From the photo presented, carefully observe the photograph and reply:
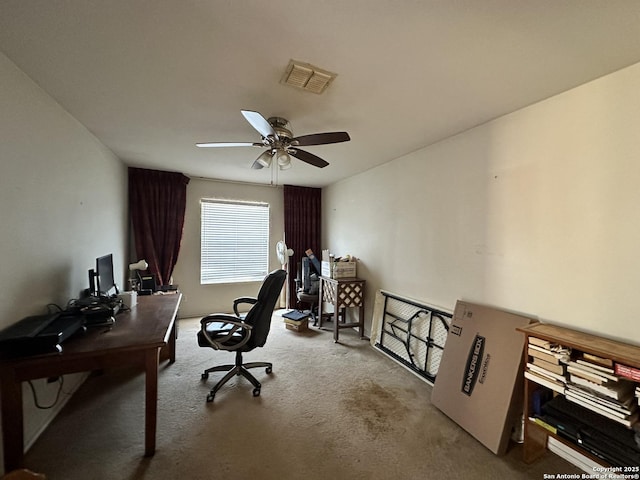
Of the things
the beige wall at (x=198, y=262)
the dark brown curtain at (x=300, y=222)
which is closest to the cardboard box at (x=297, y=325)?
the dark brown curtain at (x=300, y=222)

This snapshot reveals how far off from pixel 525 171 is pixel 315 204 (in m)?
3.50

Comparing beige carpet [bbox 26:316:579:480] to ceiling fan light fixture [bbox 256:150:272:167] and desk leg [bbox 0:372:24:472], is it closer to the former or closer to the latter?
desk leg [bbox 0:372:24:472]

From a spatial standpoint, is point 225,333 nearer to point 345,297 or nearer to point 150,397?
point 150,397

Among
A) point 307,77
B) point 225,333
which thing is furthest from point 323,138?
point 225,333

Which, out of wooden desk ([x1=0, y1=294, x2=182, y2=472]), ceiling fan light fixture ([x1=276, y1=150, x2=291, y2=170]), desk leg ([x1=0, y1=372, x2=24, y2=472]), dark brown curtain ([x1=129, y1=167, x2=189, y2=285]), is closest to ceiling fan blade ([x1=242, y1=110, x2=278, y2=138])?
ceiling fan light fixture ([x1=276, y1=150, x2=291, y2=170])

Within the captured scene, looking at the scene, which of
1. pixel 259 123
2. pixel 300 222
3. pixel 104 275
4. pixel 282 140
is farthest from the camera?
pixel 300 222

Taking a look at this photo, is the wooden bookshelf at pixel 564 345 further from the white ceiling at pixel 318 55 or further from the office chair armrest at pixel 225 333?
the office chair armrest at pixel 225 333

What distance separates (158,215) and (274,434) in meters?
3.49

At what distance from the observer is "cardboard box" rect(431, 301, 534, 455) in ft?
5.87

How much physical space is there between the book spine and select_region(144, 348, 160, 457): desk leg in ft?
8.40

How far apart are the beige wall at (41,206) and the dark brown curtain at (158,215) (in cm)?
124

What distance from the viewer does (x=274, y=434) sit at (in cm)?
187

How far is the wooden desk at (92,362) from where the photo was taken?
1389 millimetres

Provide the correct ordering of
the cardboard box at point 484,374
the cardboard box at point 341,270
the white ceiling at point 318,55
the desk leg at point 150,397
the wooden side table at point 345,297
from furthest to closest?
the cardboard box at point 341,270
the wooden side table at point 345,297
the cardboard box at point 484,374
the desk leg at point 150,397
the white ceiling at point 318,55
